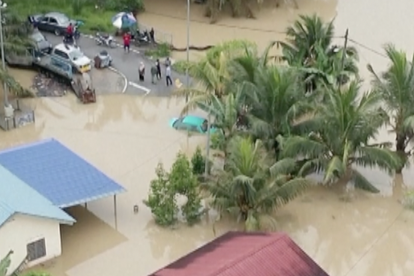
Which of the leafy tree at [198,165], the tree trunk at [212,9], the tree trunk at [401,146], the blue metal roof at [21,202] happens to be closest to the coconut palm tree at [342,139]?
the tree trunk at [401,146]

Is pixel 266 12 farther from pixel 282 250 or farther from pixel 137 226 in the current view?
pixel 282 250

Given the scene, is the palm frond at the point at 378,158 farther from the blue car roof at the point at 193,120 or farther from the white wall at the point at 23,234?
the white wall at the point at 23,234

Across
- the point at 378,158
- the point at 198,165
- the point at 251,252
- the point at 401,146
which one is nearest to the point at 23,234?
the point at 251,252

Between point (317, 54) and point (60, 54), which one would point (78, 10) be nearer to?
point (60, 54)

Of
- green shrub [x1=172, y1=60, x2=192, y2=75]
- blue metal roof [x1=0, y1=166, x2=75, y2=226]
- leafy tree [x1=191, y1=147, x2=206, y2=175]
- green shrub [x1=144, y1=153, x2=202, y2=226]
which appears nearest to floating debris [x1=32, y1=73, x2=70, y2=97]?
green shrub [x1=172, y1=60, x2=192, y2=75]

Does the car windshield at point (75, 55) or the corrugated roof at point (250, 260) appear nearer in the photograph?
the corrugated roof at point (250, 260)

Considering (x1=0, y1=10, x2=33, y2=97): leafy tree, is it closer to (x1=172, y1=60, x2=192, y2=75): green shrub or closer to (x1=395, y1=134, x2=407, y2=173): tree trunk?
(x1=172, y1=60, x2=192, y2=75): green shrub

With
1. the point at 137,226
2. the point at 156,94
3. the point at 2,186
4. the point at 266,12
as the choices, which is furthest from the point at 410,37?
the point at 2,186
